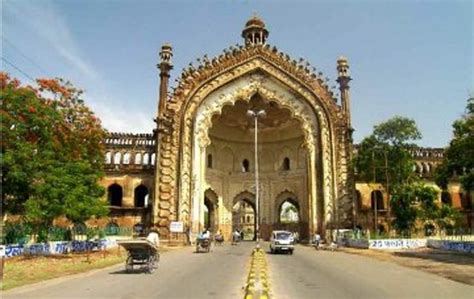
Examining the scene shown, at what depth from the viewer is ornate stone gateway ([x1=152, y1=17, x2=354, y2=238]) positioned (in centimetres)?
3691

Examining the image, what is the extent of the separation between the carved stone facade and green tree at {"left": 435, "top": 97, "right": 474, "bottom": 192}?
14.3 m

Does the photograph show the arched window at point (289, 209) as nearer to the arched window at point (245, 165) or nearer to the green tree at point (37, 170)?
A: the arched window at point (245, 165)

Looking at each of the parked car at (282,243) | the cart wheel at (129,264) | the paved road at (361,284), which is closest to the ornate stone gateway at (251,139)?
the parked car at (282,243)

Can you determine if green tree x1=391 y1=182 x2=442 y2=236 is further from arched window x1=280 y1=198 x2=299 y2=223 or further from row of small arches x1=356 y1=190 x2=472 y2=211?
arched window x1=280 y1=198 x2=299 y2=223

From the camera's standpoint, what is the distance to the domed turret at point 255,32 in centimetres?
4453

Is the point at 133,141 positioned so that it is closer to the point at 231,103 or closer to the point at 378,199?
the point at 231,103

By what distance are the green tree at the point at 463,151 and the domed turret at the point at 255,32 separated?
24.2m

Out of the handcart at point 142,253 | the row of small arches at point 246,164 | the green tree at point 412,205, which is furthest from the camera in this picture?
the row of small arches at point 246,164

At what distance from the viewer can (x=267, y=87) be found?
4016 centimetres

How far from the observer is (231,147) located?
46219mm

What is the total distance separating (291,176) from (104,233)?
64.3 ft

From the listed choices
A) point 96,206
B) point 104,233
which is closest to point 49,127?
point 96,206

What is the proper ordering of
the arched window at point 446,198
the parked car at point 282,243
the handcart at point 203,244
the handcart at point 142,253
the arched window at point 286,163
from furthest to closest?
the arched window at point 286,163, the arched window at point 446,198, the handcart at point 203,244, the parked car at point 282,243, the handcart at point 142,253

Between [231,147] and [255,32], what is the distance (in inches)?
450
